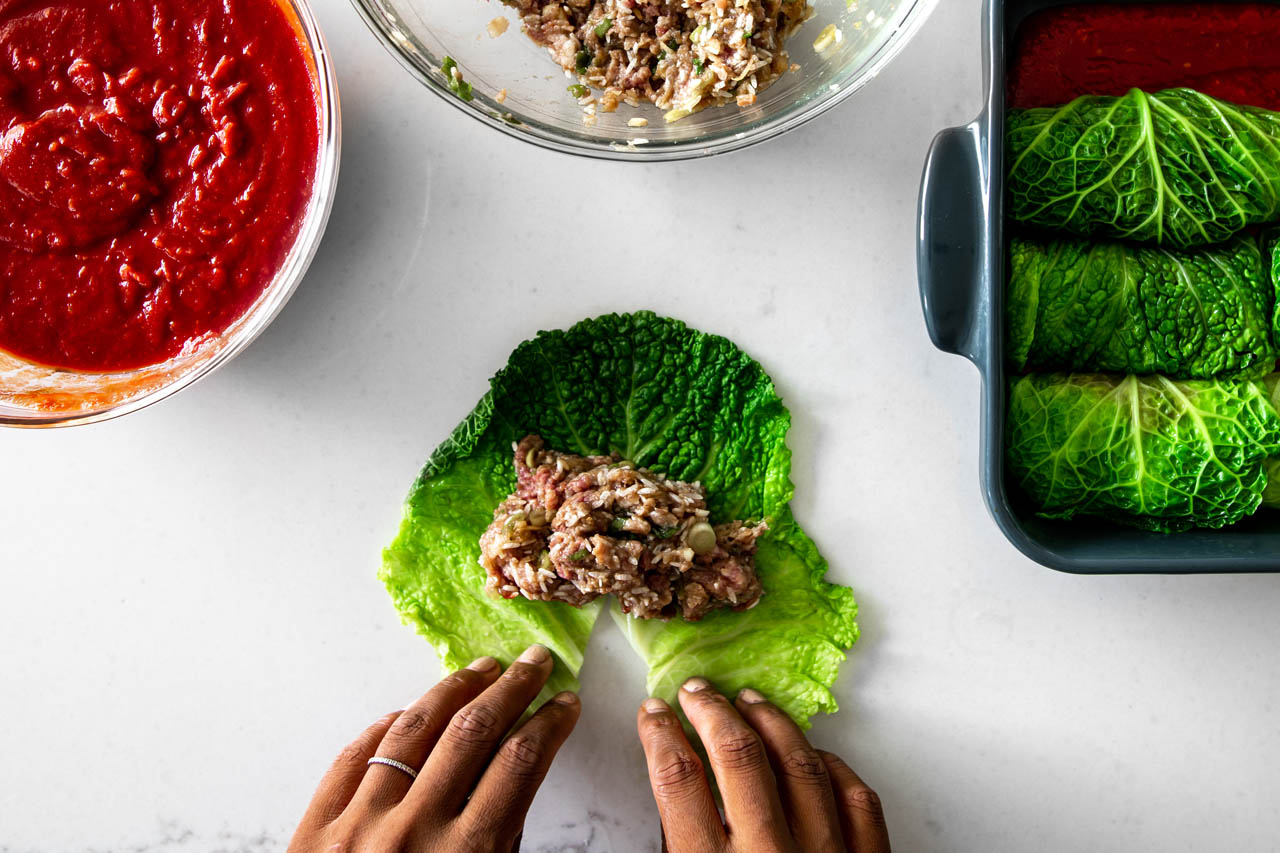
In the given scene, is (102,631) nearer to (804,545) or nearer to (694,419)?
(694,419)

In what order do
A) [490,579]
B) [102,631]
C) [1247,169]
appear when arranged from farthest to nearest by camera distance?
[102,631], [490,579], [1247,169]

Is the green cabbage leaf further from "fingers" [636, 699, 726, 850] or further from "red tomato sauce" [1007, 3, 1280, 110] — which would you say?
"red tomato sauce" [1007, 3, 1280, 110]

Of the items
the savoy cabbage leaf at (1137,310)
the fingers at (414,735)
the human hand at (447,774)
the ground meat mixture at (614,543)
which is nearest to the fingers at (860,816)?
the ground meat mixture at (614,543)

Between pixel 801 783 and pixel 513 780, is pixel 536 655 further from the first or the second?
pixel 801 783

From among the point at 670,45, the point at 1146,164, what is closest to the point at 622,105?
the point at 670,45

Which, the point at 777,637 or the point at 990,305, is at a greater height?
the point at 990,305

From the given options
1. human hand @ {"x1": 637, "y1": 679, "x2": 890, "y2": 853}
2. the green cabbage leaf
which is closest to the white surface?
the green cabbage leaf

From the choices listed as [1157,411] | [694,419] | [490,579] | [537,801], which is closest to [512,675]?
[490,579]

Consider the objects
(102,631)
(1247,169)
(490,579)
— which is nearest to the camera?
(1247,169)
